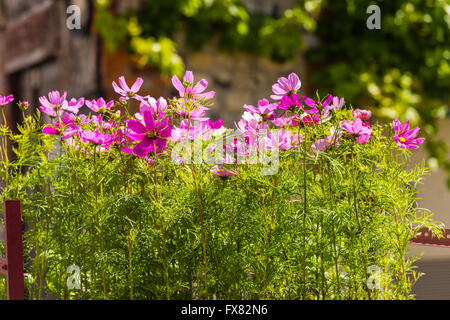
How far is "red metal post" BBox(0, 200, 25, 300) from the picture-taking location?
126 cm

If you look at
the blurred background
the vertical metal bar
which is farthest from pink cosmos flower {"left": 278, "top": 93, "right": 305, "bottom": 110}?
the blurred background

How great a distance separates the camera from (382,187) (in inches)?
59.8

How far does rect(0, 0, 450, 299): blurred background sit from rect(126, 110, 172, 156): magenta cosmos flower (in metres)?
3.18

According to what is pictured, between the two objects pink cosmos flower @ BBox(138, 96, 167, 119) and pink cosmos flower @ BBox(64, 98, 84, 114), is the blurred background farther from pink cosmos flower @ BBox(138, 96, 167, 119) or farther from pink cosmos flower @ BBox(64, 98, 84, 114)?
pink cosmos flower @ BBox(138, 96, 167, 119)

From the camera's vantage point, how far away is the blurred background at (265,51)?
4.55 meters

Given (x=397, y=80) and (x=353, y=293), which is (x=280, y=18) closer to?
(x=397, y=80)

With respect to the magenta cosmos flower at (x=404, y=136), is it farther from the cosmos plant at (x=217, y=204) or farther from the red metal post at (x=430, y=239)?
the red metal post at (x=430, y=239)

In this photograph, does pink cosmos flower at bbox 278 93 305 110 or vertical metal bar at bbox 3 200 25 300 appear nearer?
vertical metal bar at bbox 3 200 25 300

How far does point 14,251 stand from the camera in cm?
126

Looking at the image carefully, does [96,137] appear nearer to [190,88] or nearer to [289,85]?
[190,88]

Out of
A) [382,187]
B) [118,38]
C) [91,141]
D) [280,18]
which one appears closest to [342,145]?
[382,187]
